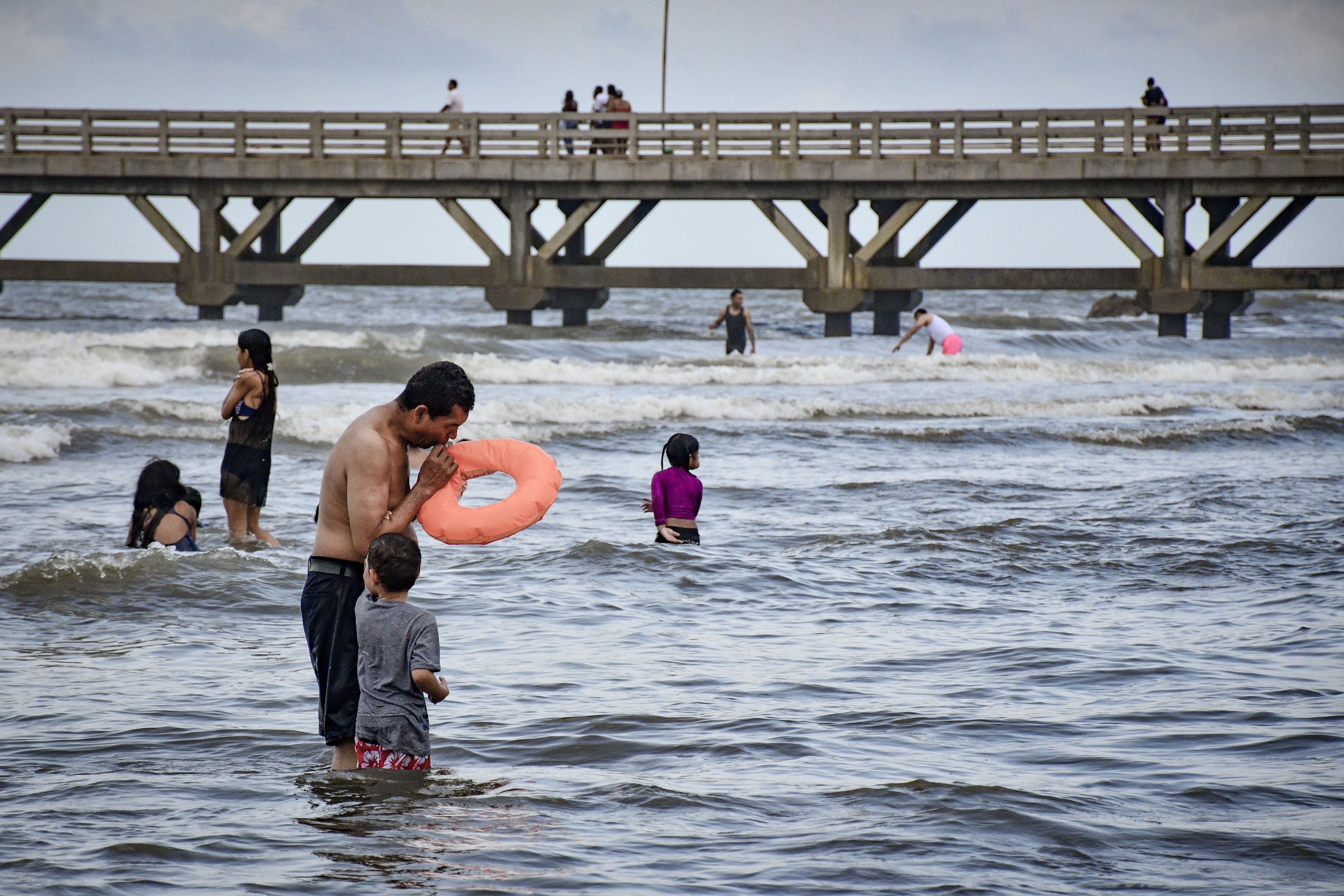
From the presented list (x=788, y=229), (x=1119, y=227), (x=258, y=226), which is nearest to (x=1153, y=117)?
(x=1119, y=227)

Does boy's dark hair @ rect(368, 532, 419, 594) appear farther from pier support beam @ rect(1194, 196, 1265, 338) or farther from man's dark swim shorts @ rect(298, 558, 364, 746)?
pier support beam @ rect(1194, 196, 1265, 338)

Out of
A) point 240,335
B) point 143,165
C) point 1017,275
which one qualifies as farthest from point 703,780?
point 143,165

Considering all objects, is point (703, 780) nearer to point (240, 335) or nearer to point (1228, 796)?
point (1228, 796)

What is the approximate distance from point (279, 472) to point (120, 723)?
7.25 meters

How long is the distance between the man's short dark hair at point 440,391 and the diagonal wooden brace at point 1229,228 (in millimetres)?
21983

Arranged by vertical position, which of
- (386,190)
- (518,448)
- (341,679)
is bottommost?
(341,679)

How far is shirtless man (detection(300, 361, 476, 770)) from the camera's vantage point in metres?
4.08

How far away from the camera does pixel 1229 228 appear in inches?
939

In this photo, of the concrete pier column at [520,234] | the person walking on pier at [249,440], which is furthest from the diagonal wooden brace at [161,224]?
the person walking on pier at [249,440]

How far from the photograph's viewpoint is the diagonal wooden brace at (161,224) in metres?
26.0

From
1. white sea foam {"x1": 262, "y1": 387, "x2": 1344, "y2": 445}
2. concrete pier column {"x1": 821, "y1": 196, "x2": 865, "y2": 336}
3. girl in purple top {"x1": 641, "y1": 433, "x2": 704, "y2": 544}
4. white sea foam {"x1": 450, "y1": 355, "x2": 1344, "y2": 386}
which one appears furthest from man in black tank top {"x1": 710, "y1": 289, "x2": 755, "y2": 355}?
girl in purple top {"x1": 641, "y1": 433, "x2": 704, "y2": 544}

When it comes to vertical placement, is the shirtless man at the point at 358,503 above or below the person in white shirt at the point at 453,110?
below

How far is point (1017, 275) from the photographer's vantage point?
24.1 m

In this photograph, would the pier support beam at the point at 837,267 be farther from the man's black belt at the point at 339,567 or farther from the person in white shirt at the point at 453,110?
the man's black belt at the point at 339,567
